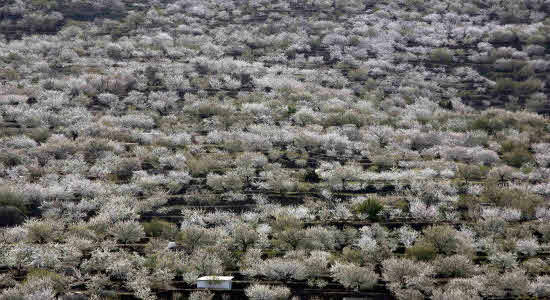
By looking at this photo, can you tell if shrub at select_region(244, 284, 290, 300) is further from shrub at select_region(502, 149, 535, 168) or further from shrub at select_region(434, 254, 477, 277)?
shrub at select_region(502, 149, 535, 168)

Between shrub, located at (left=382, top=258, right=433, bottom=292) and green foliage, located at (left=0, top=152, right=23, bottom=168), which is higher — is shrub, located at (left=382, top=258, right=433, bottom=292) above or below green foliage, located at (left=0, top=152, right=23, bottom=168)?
below

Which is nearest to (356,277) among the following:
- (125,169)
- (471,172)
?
(471,172)

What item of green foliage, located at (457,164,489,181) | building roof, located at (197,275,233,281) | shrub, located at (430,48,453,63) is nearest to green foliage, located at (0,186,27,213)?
building roof, located at (197,275,233,281)

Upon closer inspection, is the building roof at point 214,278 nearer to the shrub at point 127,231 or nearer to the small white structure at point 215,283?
the small white structure at point 215,283

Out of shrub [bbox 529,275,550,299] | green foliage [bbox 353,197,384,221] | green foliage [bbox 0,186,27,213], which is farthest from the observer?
green foliage [bbox 353,197,384,221]

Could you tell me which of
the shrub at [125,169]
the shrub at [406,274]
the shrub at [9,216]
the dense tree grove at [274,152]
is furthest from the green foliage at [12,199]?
the shrub at [406,274]

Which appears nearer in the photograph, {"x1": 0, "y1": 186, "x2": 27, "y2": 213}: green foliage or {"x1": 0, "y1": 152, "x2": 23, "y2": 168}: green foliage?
{"x1": 0, "y1": 186, "x2": 27, "y2": 213}: green foliage
